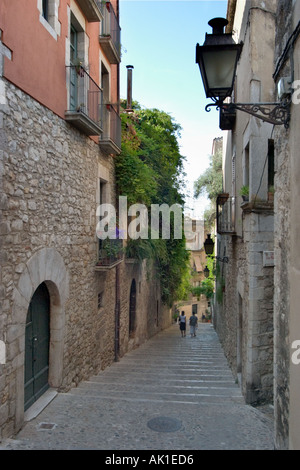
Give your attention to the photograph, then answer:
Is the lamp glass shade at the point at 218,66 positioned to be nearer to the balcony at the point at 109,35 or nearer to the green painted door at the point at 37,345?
the green painted door at the point at 37,345

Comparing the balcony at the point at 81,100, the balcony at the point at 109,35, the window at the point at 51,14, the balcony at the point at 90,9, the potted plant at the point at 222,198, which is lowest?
the potted plant at the point at 222,198

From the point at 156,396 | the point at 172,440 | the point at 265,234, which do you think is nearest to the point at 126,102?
the point at 265,234

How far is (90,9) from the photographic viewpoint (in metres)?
7.22

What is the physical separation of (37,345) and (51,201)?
7.13 feet

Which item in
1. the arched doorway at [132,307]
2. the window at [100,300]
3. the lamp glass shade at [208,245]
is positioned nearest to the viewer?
the window at [100,300]

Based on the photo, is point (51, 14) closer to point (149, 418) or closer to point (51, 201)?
point (51, 201)

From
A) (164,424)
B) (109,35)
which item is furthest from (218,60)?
(109,35)

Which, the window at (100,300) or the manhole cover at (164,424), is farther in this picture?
the window at (100,300)

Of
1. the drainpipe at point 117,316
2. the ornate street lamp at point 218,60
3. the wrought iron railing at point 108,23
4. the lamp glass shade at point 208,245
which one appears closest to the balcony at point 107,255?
the drainpipe at point 117,316

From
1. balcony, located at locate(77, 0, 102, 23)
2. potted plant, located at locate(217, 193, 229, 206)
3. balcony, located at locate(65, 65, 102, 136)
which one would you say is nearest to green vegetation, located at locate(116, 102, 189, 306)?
potted plant, located at locate(217, 193, 229, 206)

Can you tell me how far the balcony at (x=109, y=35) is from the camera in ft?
28.1

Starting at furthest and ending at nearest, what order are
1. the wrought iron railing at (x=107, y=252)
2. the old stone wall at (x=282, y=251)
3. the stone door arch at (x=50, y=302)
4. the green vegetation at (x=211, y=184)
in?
1. the green vegetation at (x=211, y=184)
2. the wrought iron railing at (x=107, y=252)
3. the stone door arch at (x=50, y=302)
4. the old stone wall at (x=282, y=251)

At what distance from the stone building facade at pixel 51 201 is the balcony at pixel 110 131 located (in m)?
0.03

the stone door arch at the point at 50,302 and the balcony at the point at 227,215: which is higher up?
the balcony at the point at 227,215
